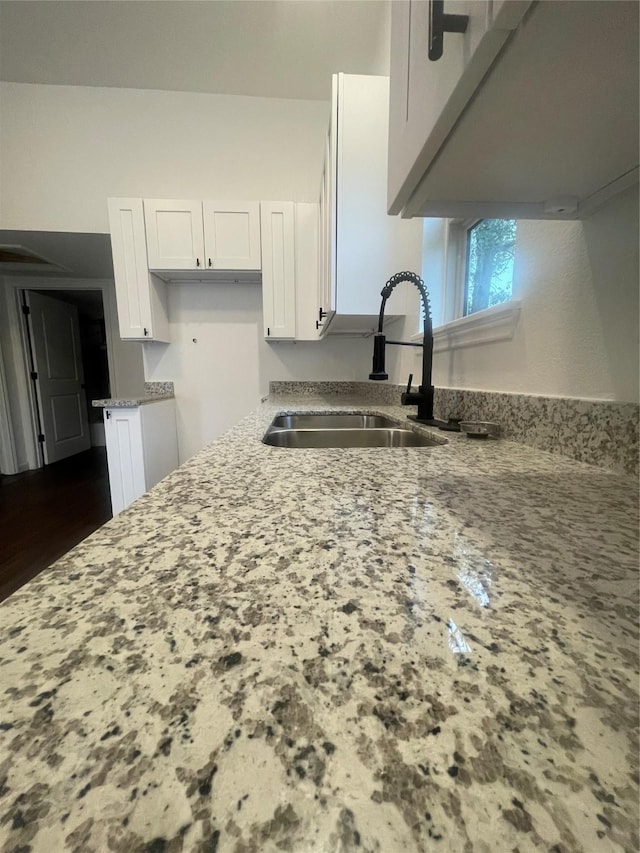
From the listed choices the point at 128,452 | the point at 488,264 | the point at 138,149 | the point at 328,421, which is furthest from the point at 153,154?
the point at 488,264

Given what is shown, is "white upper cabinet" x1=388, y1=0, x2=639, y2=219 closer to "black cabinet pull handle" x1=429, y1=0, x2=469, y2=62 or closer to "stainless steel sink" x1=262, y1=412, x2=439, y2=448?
"black cabinet pull handle" x1=429, y1=0, x2=469, y2=62

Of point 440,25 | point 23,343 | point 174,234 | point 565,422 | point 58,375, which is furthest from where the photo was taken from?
point 58,375

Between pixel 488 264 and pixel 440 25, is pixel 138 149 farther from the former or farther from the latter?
pixel 440 25

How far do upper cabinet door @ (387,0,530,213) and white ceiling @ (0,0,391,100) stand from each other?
84.4 inches

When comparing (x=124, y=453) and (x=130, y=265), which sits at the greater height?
(x=130, y=265)

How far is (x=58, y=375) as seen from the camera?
4254 mm

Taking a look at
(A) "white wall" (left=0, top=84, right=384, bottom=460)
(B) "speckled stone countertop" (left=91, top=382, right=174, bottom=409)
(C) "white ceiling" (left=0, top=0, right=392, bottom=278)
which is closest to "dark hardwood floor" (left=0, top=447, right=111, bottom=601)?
(B) "speckled stone countertop" (left=91, top=382, right=174, bottom=409)

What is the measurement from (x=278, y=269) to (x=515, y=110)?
86.7 inches

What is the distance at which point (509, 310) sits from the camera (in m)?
0.88

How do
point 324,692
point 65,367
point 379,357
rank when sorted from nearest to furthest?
point 324,692, point 379,357, point 65,367

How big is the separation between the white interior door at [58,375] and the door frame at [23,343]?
95mm

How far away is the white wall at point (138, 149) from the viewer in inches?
94.1

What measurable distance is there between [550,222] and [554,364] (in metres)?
0.32

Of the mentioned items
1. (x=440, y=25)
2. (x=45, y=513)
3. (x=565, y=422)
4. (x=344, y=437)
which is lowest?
(x=45, y=513)
